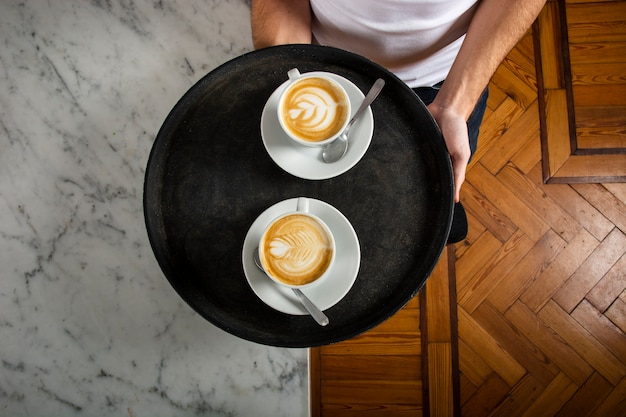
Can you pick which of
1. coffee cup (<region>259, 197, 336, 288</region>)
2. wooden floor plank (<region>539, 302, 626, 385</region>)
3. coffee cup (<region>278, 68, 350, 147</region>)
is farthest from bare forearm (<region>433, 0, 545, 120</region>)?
wooden floor plank (<region>539, 302, 626, 385</region>)

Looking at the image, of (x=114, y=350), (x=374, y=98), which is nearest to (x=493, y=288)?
(x=374, y=98)

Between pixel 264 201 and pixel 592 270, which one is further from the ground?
pixel 264 201

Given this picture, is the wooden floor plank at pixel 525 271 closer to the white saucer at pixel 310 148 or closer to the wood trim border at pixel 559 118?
the wood trim border at pixel 559 118

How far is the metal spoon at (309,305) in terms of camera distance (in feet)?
2.25

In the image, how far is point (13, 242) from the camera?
36.8 inches

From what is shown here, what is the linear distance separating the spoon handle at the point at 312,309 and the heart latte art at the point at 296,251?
3 cm

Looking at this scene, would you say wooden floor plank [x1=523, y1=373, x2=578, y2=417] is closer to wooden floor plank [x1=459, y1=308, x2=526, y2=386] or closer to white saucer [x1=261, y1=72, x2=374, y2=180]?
wooden floor plank [x1=459, y1=308, x2=526, y2=386]

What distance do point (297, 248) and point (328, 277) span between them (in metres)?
0.08

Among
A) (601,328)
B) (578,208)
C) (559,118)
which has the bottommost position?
(601,328)

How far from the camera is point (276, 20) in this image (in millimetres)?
922

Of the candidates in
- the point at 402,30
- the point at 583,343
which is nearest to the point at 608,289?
the point at 583,343

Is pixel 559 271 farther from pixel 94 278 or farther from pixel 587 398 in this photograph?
pixel 94 278

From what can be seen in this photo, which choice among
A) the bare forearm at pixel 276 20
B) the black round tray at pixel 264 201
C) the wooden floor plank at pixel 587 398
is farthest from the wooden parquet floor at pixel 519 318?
the bare forearm at pixel 276 20

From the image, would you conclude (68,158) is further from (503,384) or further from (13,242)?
(503,384)
